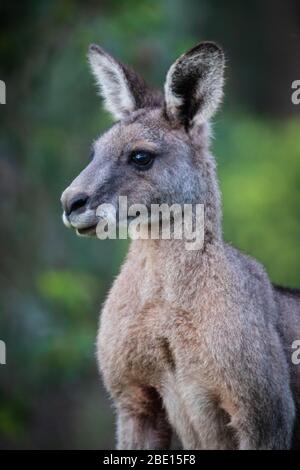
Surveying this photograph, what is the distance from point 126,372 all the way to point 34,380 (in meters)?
9.05

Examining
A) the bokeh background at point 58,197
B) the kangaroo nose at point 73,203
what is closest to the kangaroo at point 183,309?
the kangaroo nose at point 73,203

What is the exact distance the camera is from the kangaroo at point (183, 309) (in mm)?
8320

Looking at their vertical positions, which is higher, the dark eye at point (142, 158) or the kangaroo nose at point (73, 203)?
the dark eye at point (142, 158)

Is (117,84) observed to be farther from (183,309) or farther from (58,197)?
(58,197)

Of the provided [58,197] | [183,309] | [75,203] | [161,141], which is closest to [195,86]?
Result: [161,141]

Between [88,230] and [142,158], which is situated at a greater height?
[142,158]

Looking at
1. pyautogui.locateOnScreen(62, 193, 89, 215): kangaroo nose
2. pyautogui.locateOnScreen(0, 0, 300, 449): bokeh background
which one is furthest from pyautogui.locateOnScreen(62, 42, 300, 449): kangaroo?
pyautogui.locateOnScreen(0, 0, 300, 449): bokeh background

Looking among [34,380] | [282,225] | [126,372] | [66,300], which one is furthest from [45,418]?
[126,372]

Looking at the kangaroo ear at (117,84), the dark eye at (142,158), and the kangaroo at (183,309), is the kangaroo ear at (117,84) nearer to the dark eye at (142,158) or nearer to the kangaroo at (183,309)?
the kangaroo at (183,309)

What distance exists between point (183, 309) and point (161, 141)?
3.94 ft

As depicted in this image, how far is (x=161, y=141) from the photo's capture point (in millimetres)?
8672

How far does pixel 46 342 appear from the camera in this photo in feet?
54.8

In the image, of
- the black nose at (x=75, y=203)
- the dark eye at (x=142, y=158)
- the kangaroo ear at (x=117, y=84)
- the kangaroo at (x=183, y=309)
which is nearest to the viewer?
the black nose at (x=75, y=203)

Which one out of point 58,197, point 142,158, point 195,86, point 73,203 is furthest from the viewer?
point 58,197
